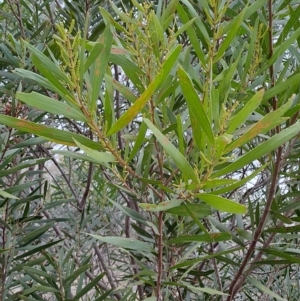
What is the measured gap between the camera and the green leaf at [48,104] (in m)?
0.32

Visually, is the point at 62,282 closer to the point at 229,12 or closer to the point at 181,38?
the point at 229,12

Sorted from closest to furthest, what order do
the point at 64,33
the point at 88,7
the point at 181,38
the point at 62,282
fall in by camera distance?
the point at 64,33, the point at 62,282, the point at 88,7, the point at 181,38

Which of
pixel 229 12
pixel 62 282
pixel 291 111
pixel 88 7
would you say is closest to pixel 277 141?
pixel 291 111

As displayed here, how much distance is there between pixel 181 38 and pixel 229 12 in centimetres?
41

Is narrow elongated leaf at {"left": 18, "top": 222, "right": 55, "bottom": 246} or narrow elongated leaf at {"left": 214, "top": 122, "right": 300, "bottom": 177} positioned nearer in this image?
narrow elongated leaf at {"left": 214, "top": 122, "right": 300, "bottom": 177}

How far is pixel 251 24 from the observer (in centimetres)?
60

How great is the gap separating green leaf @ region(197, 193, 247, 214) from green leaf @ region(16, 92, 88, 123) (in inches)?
4.7

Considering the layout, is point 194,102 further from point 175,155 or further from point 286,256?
point 286,256

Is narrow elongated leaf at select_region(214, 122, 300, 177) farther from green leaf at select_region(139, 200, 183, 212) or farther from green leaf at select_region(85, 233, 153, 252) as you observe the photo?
green leaf at select_region(85, 233, 153, 252)

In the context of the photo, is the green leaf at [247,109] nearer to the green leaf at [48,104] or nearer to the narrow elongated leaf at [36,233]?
the green leaf at [48,104]

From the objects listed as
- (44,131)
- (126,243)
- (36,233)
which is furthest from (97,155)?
(36,233)

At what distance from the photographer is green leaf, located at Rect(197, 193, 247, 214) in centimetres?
33

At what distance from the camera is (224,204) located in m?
0.34

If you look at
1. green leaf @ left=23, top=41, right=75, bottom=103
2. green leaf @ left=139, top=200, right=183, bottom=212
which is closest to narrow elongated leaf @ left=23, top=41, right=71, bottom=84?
green leaf @ left=23, top=41, right=75, bottom=103
